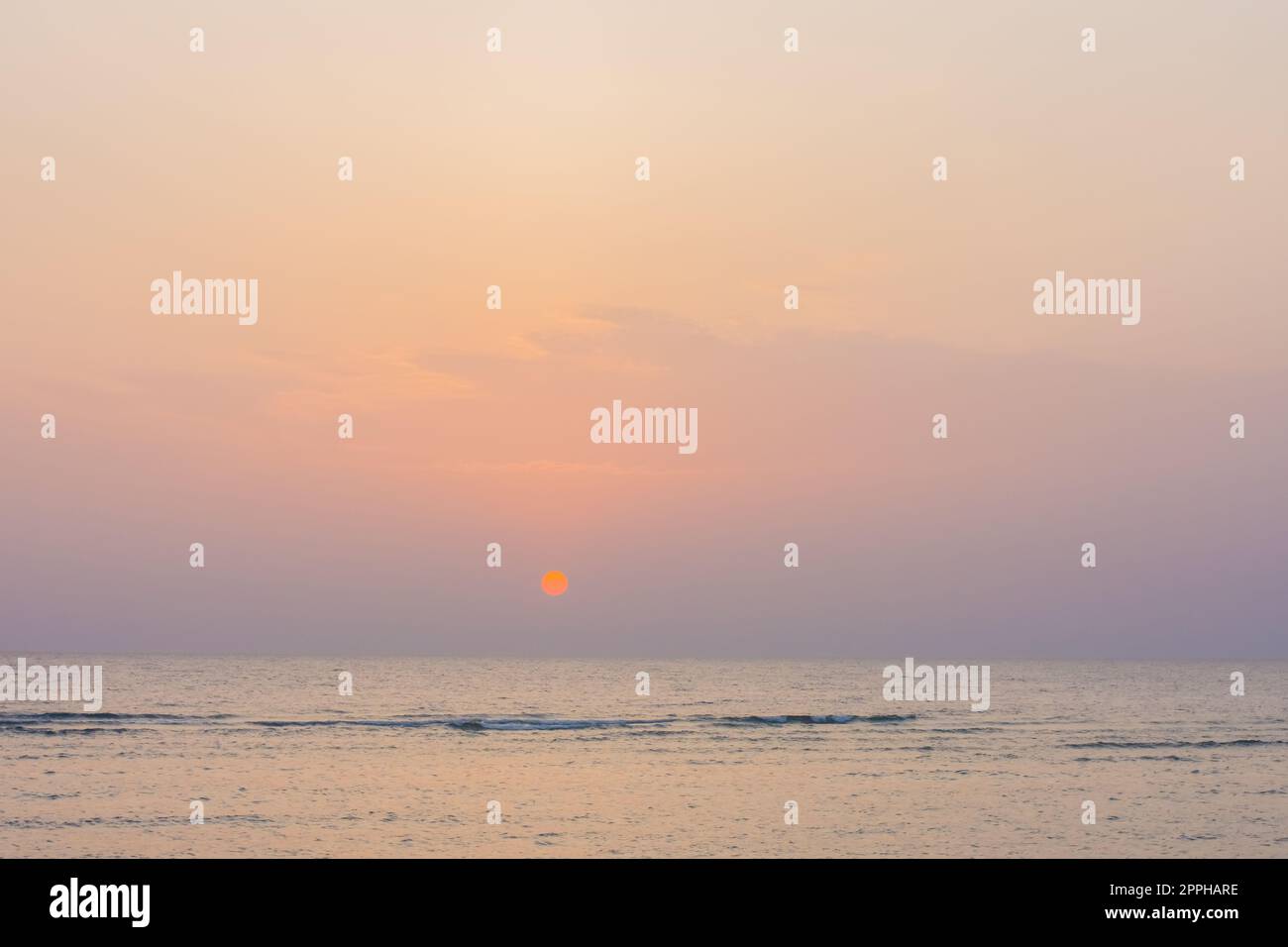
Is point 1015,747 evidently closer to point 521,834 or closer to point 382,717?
point 521,834

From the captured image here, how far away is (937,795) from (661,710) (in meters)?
41.7

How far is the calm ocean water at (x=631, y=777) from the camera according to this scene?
101 feet

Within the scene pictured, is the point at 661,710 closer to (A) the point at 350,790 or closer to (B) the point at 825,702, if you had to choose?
(B) the point at 825,702

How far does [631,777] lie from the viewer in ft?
144

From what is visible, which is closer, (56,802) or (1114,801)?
(56,802)

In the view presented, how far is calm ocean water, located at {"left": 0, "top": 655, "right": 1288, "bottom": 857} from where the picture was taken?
30.9m
